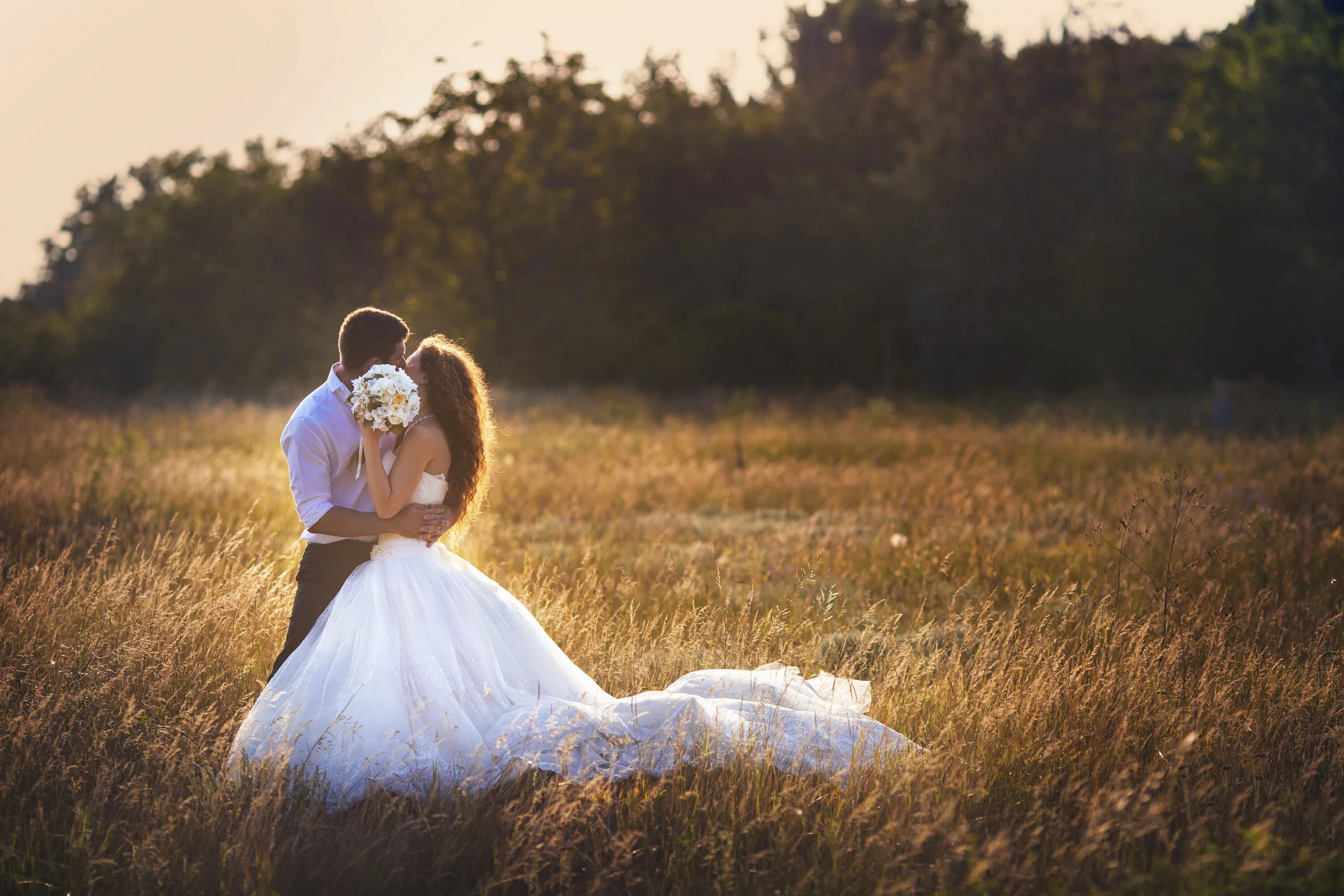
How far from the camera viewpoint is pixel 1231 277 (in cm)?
2764

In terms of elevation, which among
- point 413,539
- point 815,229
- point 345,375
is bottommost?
point 413,539

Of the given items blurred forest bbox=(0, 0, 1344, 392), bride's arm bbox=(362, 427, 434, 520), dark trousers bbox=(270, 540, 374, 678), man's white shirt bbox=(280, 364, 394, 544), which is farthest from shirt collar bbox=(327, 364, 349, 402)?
blurred forest bbox=(0, 0, 1344, 392)

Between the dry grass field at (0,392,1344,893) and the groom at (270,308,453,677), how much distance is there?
67 centimetres

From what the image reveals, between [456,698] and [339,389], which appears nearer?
[456,698]

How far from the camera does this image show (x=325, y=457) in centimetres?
448

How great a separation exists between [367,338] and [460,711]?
1.56m

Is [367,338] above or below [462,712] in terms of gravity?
above

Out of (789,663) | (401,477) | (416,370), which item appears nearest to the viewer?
(401,477)

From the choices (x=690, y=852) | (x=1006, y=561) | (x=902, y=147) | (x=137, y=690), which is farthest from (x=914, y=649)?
(x=902, y=147)

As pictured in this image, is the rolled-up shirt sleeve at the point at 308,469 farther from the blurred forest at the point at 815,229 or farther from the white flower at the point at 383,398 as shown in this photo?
the blurred forest at the point at 815,229

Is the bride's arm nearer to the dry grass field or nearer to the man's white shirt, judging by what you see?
the man's white shirt

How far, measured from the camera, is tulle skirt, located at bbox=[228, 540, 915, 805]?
400cm

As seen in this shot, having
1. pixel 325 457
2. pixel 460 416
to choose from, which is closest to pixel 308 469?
pixel 325 457

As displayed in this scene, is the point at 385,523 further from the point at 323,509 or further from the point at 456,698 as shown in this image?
the point at 456,698
